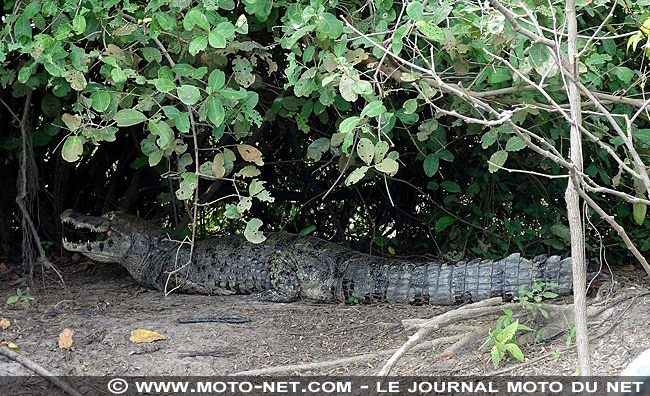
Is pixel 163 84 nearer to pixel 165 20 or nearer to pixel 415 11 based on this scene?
pixel 165 20

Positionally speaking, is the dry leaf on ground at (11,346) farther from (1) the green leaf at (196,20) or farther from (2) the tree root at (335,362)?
(1) the green leaf at (196,20)

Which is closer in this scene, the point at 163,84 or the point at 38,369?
the point at 163,84

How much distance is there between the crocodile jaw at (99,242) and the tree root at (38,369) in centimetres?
227

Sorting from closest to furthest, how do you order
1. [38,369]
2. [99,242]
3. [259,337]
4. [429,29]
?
1. [429,29]
2. [38,369]
3. [259,337]
4. [99,242]

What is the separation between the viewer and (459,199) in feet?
20.0

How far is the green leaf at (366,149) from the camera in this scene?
3.79 m

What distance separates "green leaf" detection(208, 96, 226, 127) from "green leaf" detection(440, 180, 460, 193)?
2442 millimetres

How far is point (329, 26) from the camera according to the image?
3.62 meters

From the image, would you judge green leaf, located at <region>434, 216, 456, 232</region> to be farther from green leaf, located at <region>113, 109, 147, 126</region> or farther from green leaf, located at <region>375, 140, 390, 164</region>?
green leaf, located at <region>113, 109, 147, 126</region>

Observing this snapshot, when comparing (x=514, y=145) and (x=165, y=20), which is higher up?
(x=165, y=20)

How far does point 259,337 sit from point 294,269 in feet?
4.58

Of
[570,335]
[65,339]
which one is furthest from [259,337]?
[570,335]

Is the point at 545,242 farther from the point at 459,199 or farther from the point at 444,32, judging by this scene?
the point at 444,32

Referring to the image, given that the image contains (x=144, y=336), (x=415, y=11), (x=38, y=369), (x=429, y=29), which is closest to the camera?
(x=429, y=29)
